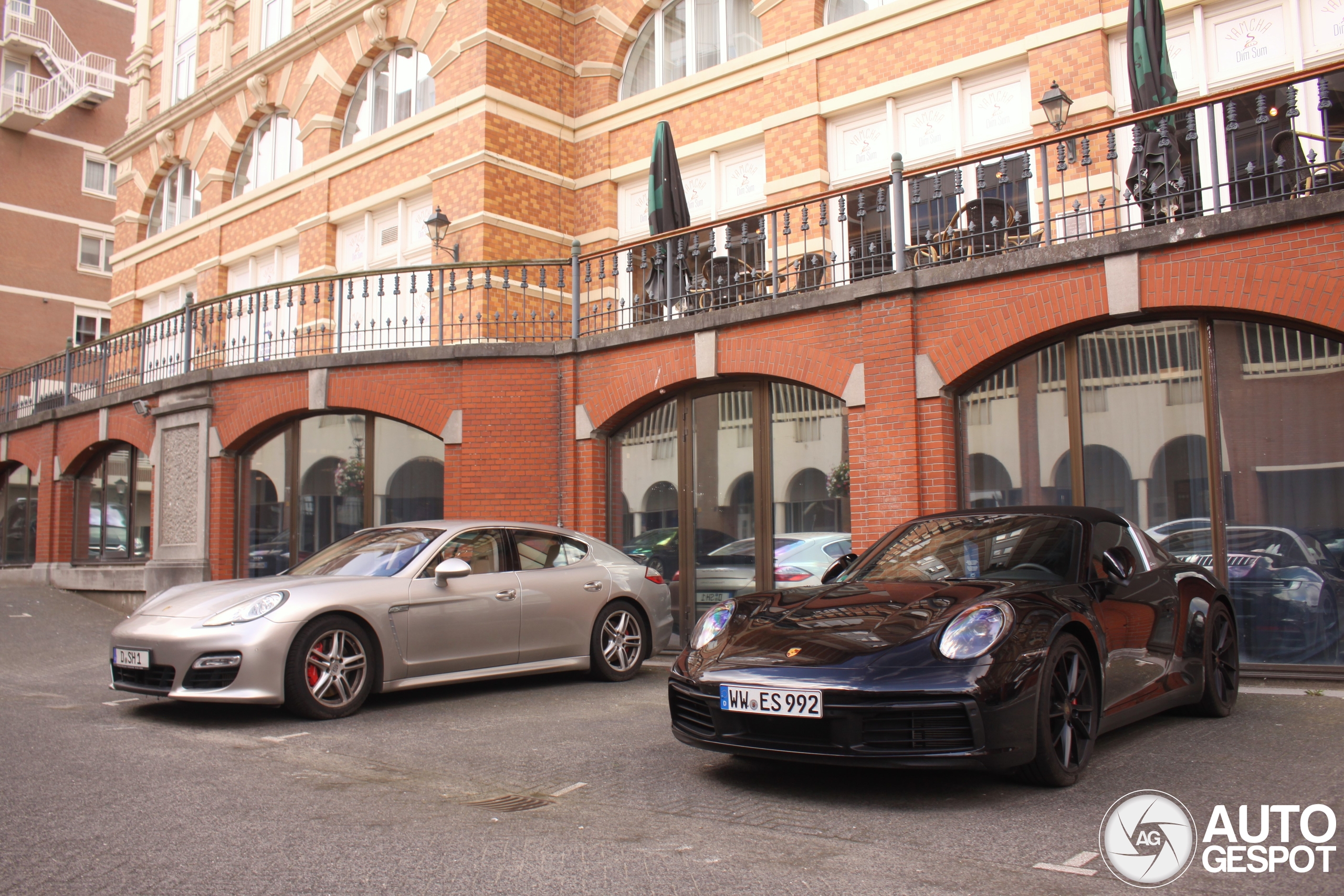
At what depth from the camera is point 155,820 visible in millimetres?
4199

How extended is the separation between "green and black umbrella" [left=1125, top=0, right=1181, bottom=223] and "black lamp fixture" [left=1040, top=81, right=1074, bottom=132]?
1.43 m

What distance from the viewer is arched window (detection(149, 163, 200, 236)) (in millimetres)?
24703

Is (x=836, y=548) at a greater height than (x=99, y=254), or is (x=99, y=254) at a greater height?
(x=99, y=254)

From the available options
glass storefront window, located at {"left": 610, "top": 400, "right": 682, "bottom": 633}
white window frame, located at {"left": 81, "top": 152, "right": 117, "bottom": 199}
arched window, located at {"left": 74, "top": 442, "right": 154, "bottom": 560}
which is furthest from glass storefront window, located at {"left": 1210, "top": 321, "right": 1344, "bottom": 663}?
white window frame, located at {"left": 81, "top": 152, "right": 117, "bottom": 199}

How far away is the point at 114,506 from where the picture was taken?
17391 millimetres

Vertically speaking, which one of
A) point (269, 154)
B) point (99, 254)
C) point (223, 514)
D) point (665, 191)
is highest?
point (99, 254)

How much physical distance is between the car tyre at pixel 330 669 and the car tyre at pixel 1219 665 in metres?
5.27

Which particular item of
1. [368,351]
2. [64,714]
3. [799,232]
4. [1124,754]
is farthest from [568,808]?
[799,232]

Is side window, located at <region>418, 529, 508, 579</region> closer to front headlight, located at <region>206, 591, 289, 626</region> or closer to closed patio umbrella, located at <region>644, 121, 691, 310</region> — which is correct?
front headlight, located at <region>206, 591, 289, 626</region>

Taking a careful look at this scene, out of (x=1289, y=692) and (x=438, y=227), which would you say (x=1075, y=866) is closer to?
(x=1289, y=692)

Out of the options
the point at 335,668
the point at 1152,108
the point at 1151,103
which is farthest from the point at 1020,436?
the point at 335,668

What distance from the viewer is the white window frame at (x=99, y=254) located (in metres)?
36.8

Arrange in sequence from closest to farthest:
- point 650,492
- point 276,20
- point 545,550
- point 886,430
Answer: point 545,550 → point 886,430 → point 650,492 → point 276,20

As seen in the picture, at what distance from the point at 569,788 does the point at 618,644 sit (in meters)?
3.83
